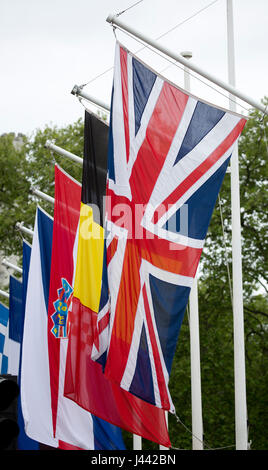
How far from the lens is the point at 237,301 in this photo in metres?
12.4

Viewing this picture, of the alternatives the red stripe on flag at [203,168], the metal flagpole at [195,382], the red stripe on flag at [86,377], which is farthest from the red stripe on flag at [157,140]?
the metal flagpole at [195,382]

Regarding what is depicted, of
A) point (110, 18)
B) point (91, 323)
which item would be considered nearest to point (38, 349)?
point (91, 323)

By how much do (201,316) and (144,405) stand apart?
16066mm

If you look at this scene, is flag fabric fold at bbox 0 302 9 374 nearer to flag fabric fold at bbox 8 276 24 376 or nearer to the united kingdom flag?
flag fabric fold at bbox 8 276 24 376

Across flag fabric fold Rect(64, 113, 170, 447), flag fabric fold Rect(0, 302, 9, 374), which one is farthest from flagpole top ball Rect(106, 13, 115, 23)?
flag fabric fold Rect(0, 302, 9, 374)

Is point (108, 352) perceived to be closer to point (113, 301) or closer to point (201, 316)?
point (113, 301)

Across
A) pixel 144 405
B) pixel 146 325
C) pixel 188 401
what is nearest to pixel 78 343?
pixel 144 405

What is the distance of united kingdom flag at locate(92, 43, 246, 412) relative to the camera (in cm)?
803

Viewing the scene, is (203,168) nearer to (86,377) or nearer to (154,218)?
(154,218)

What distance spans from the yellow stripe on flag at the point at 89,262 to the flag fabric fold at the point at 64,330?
1.24 meters

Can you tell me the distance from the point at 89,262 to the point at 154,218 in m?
2.35

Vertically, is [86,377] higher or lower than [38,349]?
lower

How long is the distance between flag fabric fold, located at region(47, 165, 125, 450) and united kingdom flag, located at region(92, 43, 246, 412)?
323cm
